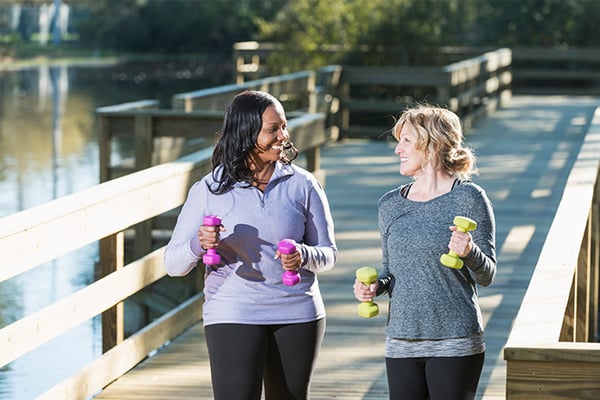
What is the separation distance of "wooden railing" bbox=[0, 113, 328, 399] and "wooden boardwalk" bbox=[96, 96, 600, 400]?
12cm

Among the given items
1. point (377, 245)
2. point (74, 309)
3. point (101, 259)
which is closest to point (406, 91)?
point (377, 245)

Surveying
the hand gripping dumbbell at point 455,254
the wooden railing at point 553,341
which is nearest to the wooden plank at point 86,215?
the hand gripping dumbbell at point 455,254

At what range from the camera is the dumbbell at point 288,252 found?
3.76 meters

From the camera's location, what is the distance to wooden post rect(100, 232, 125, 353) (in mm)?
5672

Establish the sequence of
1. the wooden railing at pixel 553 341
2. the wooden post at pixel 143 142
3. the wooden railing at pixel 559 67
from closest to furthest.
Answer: the wooden railing at pixel 553 341 → the wooden post at pixel 143 142 → the wooden railing at pixel 559 67

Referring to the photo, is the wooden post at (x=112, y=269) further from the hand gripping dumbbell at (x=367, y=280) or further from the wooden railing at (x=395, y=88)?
the wooden railing at (x=395, y=88)

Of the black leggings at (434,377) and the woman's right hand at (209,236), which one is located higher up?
the woman's right hand at (209,236)

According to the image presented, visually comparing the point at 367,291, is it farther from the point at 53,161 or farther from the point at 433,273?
the point at 53,161

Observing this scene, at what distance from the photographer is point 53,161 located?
18.6 meters

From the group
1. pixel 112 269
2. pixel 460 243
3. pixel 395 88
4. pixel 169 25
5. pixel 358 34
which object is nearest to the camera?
pixel 460 243

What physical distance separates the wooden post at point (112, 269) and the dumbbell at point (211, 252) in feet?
5.95

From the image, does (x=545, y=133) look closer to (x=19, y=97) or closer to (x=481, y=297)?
(x=481, y=297)

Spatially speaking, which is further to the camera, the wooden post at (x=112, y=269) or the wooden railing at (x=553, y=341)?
the wooden post at (x=112, y=269)

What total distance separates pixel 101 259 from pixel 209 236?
209cm
